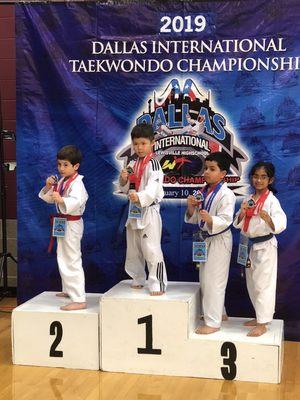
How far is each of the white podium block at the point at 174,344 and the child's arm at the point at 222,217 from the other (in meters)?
0.49

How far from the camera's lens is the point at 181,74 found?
4715mm

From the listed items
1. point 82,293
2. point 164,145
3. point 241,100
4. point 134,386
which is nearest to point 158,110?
point 164,145

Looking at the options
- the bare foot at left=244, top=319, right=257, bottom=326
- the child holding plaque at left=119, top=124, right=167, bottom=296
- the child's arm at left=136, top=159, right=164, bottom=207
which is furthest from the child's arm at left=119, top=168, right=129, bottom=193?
the bare foot at left=244, top=319, right=257, bottom=326

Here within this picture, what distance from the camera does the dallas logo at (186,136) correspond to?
468 centimetres

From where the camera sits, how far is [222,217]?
3.98 meters

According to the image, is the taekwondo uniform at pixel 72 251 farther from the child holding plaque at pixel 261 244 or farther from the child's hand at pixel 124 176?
the child holding plaque at pixel 261 244

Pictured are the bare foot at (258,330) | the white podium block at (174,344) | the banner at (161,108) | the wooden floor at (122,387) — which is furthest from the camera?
the banner at (161,108)

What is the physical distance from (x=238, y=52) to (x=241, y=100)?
36 cm

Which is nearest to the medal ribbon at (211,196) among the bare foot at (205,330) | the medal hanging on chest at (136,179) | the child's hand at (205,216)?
the child's hand at (205,216)

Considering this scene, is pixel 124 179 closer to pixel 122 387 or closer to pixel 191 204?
pixel 191 204

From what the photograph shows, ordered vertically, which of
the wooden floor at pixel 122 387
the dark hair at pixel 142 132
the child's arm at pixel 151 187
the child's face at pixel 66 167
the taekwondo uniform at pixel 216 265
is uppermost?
the dark hair at pixel 142 132

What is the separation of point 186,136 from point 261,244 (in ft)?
3.78

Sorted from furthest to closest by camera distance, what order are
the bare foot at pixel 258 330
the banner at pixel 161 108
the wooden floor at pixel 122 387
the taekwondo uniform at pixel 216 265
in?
1. the banner at pixel 161 108
2. the taekwondo uniform at pixel 216 265
3. the bare foot at pixel 258 330
4. the wooden floor at pixel 122 387

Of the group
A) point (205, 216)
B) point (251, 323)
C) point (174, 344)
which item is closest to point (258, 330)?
point (251, 323)
